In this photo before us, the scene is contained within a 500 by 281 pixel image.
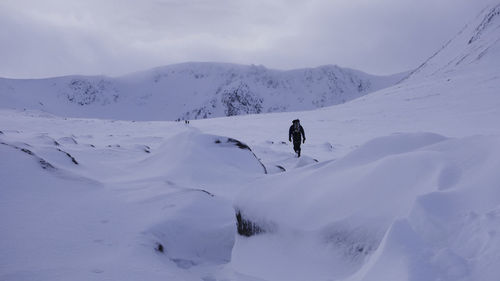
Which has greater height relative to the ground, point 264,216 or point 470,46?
point 470,46

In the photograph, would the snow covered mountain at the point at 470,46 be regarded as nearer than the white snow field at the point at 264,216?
No

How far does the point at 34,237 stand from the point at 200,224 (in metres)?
1.85

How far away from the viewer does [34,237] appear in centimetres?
425

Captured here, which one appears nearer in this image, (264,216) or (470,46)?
(264,216)

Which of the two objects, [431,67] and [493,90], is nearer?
[493,90]

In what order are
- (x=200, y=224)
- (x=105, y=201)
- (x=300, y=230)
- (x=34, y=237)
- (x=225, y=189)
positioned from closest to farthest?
(x=300, y=230) → (x=34, y=237) → (x=200, y=224) → (x=105, y=201) → (x=225, y=189)

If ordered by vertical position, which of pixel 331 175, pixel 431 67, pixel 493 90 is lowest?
pixel 331 175

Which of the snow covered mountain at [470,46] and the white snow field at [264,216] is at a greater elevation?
the snow covered mountain at [470,46]

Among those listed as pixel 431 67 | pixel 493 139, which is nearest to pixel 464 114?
pixel 493 139

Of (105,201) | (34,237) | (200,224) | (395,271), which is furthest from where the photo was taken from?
(105,201)

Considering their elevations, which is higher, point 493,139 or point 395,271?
point 493,139

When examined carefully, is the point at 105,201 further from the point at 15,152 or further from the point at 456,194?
the point at 456,194

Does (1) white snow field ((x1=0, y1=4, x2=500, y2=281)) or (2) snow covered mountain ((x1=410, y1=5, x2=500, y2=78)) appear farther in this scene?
(2) snow covered mountain ((x1=410, y1=5, x2=500, y2=78))

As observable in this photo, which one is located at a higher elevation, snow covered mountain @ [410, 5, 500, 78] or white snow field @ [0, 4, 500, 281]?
snow covered mountain @ [410, 5, 500, 78]
